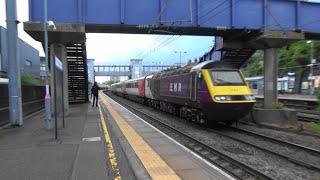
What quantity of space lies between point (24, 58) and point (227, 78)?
148 feet

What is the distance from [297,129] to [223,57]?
1088 cm

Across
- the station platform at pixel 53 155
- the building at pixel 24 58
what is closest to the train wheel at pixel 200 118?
the station platform at pixel 53 155

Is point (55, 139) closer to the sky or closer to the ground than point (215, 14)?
closer to the ground

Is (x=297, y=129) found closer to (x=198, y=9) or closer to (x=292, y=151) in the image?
(x=292, y=151)

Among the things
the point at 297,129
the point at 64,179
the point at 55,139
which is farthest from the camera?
the point at 297,129

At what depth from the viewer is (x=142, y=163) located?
33.8 feet

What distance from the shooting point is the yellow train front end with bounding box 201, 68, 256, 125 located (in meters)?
17.5

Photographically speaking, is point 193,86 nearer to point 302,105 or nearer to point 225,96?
point 225,96

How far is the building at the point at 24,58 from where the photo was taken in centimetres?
4683

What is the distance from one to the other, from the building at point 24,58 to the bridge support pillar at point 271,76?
93.0 feet

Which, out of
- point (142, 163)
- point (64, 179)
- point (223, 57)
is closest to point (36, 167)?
point (64, 179)

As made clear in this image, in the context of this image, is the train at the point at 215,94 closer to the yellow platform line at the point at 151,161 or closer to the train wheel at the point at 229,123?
the train wheel at the point at 229,123

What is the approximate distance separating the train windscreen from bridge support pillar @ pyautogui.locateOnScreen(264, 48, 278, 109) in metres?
7.78

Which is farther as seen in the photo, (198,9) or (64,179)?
(198,9)
